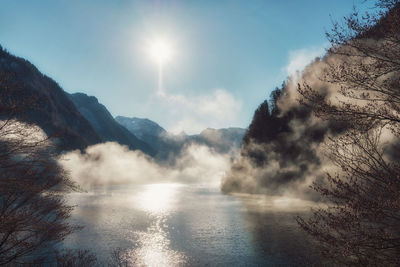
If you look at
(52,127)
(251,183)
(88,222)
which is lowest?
(88,222)

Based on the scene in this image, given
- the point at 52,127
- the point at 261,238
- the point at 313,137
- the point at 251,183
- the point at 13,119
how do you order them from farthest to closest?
the point at 52,127 < the point at 251,183 < the point at 313,137 < the point at 261,238 < the point at 13,119

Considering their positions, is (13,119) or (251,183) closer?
(13,119)

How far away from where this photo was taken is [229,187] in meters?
111

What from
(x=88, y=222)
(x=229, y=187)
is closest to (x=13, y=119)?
(x=88, y=222)

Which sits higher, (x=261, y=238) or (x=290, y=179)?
(x=290, y=179)

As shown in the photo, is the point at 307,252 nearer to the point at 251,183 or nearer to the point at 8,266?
the point at 8,266

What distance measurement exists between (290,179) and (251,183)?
18401 mm

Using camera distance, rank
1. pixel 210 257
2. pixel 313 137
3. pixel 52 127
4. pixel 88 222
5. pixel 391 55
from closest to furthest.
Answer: pixel 391 55 < pixel 210 257 < pixel 88 222 < pixel 313 137 < pixel 52 127

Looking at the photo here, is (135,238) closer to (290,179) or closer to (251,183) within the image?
(290,179)

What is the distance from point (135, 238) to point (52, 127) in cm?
14772

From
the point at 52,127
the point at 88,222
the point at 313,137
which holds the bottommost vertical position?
the point at 88,222

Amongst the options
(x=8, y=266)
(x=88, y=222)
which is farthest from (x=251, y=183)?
(x=8, y=266)

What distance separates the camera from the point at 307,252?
84.1ft

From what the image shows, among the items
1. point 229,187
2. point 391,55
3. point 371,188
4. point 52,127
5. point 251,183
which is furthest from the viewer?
point 52,127
